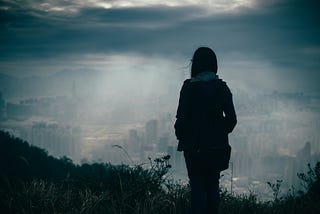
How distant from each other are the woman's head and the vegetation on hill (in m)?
1.87

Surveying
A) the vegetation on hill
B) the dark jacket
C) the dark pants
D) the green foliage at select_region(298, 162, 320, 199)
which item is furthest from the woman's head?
the green foliage at select_region(298, 162, 320, 199)

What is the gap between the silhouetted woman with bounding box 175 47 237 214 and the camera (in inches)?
148

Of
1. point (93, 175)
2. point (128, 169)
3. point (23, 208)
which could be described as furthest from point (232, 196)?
point (23, 208)

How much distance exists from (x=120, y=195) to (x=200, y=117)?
2.40 m

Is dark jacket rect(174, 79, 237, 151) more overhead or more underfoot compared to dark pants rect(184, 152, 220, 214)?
more overhead

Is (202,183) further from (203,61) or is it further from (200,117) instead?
(203,61)

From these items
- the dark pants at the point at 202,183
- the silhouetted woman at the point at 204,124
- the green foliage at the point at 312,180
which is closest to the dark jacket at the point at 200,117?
the silhouetted woman at the point at 204,124

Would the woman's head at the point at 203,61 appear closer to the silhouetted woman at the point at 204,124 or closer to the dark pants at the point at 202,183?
the silhouetted woman at the point at 204,124

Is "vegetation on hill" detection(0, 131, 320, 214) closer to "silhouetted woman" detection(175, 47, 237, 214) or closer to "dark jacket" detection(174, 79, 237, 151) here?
"silhouetted woman" detection(175, 47, 237, 214)

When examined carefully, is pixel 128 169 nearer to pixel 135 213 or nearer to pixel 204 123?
pixel 135 213

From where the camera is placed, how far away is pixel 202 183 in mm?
3949

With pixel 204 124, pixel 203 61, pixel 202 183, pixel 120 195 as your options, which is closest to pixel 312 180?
pixel 202 183

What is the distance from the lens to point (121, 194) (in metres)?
5.33

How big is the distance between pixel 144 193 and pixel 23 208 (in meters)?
1.92
